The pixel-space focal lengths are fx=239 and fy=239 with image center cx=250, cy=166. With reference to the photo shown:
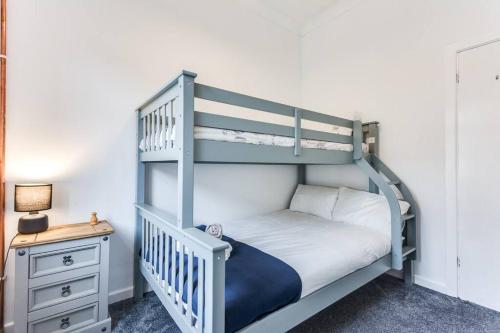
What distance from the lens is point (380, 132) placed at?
2465mm

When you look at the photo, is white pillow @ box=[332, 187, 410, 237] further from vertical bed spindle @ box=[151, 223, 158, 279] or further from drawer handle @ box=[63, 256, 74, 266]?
drawer handle @ box=[63, 256, 74, 266]

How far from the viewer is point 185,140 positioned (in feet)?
3.74

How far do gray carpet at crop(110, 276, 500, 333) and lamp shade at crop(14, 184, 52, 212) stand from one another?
94cm

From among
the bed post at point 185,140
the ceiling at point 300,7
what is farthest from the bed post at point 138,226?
A: the ceiling at point 300,7

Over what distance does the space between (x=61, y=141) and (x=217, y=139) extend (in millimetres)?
1260

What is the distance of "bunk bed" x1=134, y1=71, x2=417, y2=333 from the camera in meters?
1.07

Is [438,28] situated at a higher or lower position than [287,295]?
higher

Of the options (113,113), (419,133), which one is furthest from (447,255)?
(113,113)

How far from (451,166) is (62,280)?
2.96 metres

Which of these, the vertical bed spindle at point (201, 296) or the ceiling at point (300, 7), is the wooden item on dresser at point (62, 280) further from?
the ceiling at point (300, 7)

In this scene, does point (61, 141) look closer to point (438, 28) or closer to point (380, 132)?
point (380, 132)

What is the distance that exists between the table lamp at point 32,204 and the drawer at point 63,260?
0.21m

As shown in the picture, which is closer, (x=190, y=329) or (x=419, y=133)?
(x=190, y=329)

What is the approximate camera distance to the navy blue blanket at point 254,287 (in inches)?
41.9
